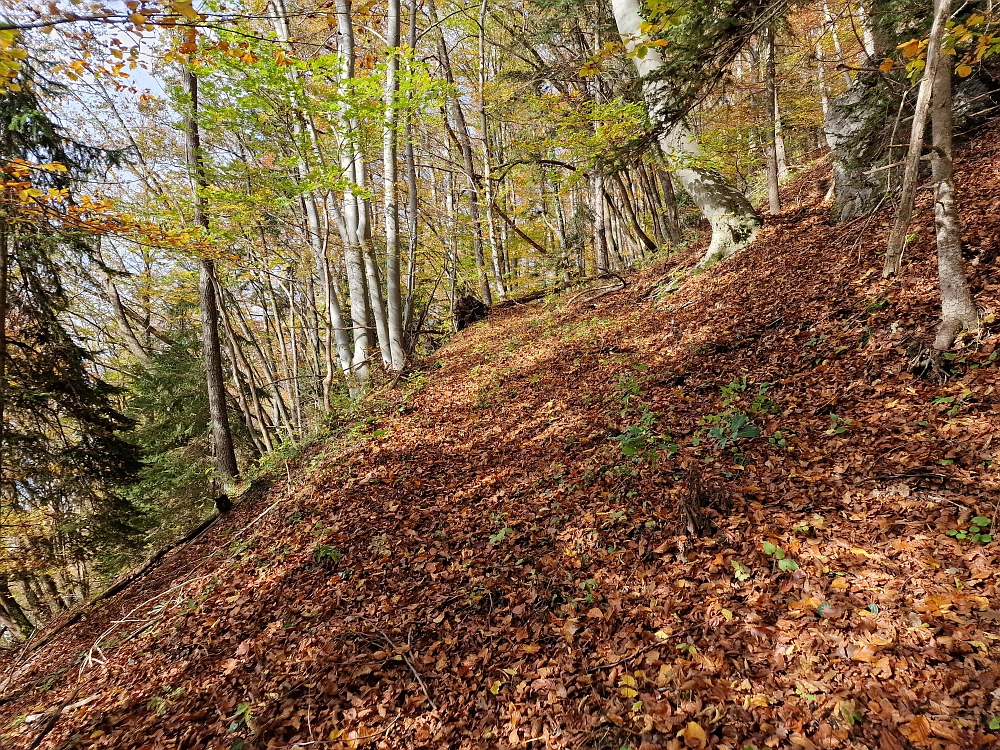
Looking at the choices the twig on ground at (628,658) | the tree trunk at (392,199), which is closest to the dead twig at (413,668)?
the twig on ground at (628,658)

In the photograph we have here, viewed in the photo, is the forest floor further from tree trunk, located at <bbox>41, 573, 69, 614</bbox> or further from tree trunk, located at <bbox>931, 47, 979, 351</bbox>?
tree trunk, located at <bbox>41, 573, 69, 614</bbox>

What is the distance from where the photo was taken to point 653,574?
358 centimetres

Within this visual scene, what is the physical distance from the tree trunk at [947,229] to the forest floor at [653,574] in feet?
0.70

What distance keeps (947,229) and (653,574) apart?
3.88 m

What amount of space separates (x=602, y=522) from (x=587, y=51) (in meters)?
15.2

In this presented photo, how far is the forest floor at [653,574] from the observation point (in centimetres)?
256

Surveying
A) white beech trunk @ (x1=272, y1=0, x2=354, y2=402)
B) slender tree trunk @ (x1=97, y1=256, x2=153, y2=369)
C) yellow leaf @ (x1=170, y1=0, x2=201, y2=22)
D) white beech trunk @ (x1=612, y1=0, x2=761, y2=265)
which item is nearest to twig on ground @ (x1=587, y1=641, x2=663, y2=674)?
yellow leaf @ (x1=170, y1=0, x2=201, y2=22)

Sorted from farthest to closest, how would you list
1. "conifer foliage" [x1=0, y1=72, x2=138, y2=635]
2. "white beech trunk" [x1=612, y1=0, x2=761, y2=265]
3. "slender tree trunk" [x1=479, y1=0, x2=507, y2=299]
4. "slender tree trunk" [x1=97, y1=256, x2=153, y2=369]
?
"slender tree trunk" [x1=479, y1=0, x2=507, y2=299] → "slender tree trunk" [x1=97, y1=256, x2=153, y2=369] → "conifer foliage" [x1=0, y1=72, x2=138, y2=635] → "white beech trunk" [x1=612, y1=0, x2=761, y2=265]

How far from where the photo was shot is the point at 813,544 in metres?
3.23

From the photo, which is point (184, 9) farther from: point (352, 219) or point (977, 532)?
point (352, 219)

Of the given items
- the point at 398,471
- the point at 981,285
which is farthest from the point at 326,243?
the point at 981,285

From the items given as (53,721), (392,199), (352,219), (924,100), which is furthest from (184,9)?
(352,219)

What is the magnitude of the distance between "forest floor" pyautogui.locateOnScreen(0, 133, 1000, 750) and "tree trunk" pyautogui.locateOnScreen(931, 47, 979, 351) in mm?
214

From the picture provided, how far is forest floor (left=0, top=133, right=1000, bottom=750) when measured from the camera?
256cm
